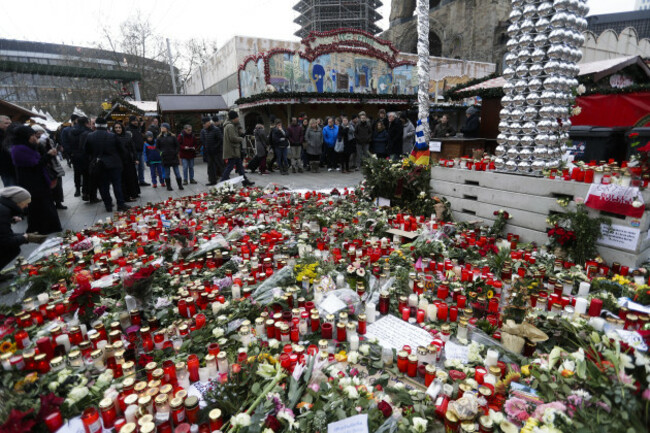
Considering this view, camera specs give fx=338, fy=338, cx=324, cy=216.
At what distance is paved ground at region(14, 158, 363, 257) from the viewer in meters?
6.70

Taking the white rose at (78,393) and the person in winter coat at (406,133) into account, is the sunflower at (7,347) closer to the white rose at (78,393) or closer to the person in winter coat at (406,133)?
the white rose at (78,393)

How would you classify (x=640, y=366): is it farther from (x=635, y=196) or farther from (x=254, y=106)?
(x=254, y=106)

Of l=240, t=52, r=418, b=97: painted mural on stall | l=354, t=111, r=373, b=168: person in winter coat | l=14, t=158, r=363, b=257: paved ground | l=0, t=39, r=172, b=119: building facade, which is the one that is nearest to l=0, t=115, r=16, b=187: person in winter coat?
l=14, t=158, r=363, b=257: paved ground

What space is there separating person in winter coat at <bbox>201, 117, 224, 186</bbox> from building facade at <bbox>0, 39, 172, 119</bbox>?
97.3ft

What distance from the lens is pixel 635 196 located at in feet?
11.7

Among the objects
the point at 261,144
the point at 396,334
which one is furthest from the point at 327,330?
the point at 261,144

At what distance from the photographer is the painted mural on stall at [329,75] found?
629 inches

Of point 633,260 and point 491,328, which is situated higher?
point 633,260

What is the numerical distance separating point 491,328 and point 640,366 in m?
1.32

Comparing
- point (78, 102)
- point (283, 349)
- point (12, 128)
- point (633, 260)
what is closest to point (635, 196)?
point (633, 260)

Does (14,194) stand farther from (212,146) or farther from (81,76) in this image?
(81,76)

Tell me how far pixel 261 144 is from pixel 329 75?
7.48 m

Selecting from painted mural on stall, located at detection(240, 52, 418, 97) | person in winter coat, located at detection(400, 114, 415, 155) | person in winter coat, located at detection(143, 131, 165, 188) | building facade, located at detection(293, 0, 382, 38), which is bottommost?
person in winter coat, located at detection(143, 131, 165, 188)

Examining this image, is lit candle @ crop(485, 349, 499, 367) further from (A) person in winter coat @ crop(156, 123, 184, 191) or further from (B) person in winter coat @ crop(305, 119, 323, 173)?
(B) person in winter coat @ crop(305, 119, 323, 173)
